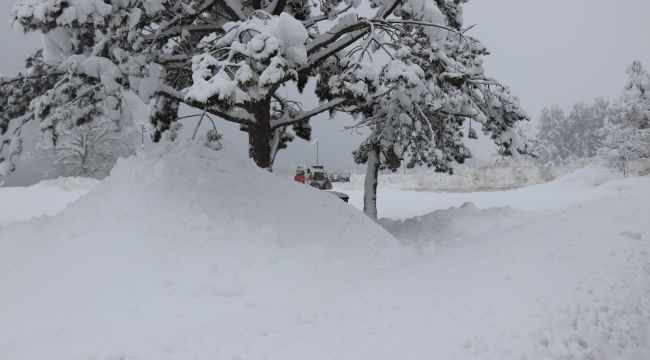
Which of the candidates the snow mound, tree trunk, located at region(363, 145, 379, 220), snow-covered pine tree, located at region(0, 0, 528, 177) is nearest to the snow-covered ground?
the snow mound

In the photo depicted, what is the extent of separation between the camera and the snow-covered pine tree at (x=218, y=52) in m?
6.04

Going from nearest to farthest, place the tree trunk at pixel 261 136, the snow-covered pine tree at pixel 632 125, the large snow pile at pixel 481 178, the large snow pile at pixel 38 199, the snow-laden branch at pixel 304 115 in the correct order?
1. the tree trunk at pixel 261 136
2. the snow-laden branch at pixel 304 115
3. the large snow pile at pixel 38 199
4. the snow-covered pine tree at pixel 632 125
5. the large snow pile at pixel 481 178

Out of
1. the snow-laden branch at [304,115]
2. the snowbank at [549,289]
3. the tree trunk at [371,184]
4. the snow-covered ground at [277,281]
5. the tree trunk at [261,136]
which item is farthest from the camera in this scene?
the tree trunk at [371,184]

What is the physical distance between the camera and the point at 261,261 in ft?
19.3

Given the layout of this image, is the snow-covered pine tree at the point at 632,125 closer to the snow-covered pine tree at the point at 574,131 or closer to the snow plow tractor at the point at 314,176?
the snow plow tractor at the point at 314,176

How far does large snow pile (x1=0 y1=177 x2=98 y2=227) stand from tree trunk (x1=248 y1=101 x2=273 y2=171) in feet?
17.1

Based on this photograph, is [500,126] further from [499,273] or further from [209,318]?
[209,318]

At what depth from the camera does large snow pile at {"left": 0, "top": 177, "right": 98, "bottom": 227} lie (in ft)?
52.5

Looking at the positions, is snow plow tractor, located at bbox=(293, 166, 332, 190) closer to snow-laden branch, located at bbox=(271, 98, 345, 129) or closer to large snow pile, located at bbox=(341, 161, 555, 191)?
large snow pile, located at bbox=(341, 161, 555, 191)

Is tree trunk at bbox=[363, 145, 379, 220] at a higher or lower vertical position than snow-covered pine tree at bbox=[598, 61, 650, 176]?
lower

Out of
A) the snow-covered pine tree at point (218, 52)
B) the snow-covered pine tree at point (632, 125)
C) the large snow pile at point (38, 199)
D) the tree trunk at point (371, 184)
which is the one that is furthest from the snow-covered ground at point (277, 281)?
the snow-covered pine tree at point (632, 125)

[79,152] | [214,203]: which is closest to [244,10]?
[214,203]

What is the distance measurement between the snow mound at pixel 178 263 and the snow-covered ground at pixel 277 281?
22 mm

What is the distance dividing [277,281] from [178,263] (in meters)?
1.21
